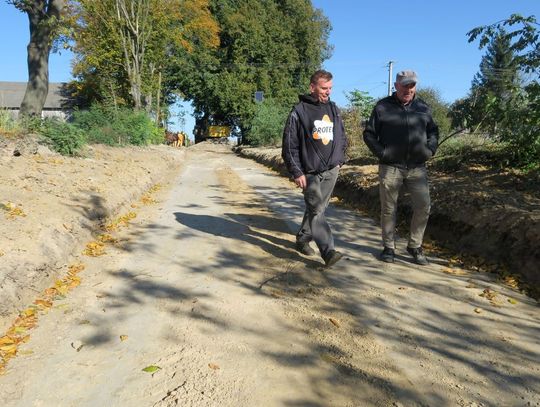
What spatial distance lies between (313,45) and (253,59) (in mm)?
7374

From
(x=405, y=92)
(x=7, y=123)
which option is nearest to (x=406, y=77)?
(x=405, y=92)

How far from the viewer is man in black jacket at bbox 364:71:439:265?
5.20 metres

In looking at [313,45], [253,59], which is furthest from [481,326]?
[313,45]

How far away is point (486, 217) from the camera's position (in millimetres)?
5945

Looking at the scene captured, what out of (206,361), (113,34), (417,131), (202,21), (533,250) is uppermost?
(202,21)

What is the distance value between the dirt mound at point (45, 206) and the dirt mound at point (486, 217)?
14.6 ft

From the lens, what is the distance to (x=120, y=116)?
72.5 feet

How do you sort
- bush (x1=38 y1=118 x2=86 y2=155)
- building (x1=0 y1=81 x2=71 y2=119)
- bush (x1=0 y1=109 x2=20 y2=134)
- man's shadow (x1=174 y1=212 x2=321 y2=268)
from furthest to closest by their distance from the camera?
building (x1=0 y1=81 x2=71 y2=119) → bush (x1=38 y1=118 x2=86 y2=155) → bush (x1=0 y1=109 x2=20 y2=134) → man's shadow (x1=174 y1=212 x2=321 y2=268)

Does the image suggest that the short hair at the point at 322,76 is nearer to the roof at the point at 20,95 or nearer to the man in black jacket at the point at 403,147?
the man in black jacket at the point at 403,147

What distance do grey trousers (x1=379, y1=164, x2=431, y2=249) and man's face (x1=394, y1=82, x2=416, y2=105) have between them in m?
0.73

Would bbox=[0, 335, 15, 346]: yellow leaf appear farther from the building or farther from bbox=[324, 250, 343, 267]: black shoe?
the building

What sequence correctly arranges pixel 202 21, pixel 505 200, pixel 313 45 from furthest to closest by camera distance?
pixel 313 45, pixel 202 21, pixel 505 200

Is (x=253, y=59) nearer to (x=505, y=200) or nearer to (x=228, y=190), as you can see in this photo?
(x=228, y=190)

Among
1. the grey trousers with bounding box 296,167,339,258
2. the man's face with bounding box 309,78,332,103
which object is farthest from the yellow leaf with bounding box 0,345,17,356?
the man's face with bounding box 309,78,332,103
